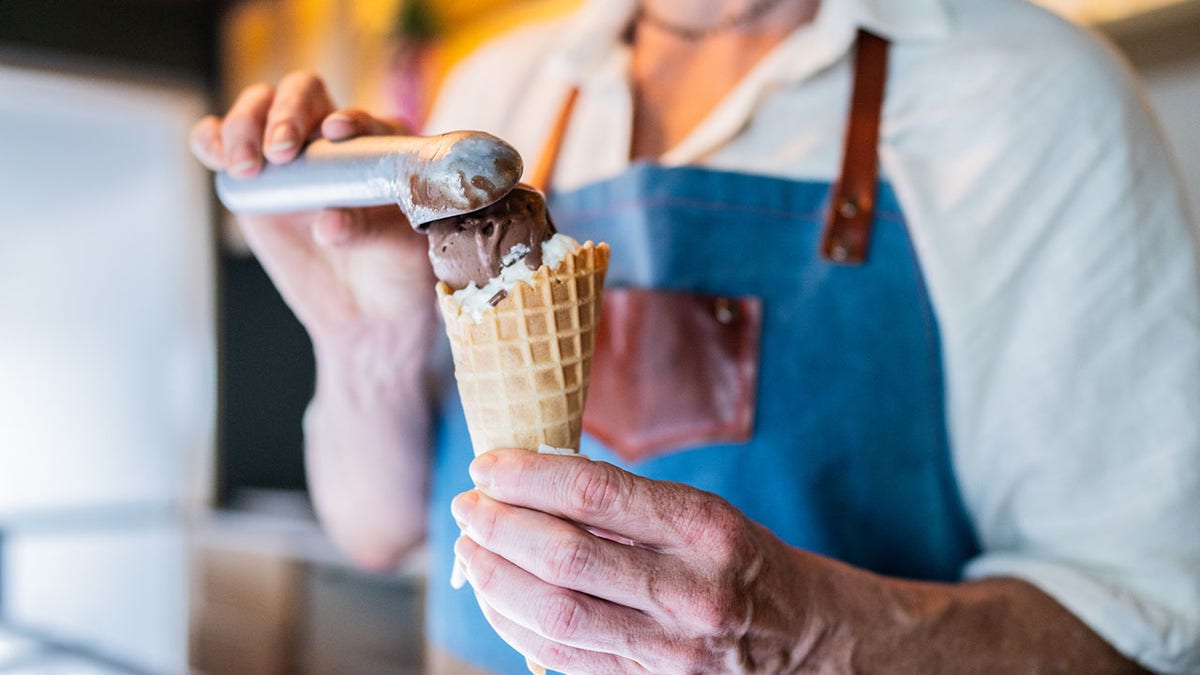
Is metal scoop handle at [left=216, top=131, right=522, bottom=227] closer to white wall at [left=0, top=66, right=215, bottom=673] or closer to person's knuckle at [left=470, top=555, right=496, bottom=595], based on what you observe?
person's knuckle at [left=470, top=555, right=496, bottom=595]

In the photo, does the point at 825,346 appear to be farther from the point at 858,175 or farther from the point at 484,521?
the point at 484,521

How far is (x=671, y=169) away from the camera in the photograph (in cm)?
88

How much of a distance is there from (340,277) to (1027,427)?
60cm

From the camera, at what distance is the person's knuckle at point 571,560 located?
1.58ft

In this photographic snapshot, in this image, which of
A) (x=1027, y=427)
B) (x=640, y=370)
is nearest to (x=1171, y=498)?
(x=1027, y=427)

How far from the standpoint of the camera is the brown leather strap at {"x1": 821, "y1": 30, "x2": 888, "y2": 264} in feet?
2.92

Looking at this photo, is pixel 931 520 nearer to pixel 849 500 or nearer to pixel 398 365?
pixel 849 500

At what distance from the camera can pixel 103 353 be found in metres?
3.26

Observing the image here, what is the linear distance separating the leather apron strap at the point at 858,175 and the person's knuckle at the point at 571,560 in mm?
498

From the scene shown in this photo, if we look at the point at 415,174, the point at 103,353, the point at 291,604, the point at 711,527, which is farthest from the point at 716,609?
the point at 103,353

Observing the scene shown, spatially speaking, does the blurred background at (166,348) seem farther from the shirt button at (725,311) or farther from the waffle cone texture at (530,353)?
the waffle cone texture at (530,353)

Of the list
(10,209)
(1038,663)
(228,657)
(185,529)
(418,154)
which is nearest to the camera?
(418,154)

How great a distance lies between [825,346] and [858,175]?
16cm

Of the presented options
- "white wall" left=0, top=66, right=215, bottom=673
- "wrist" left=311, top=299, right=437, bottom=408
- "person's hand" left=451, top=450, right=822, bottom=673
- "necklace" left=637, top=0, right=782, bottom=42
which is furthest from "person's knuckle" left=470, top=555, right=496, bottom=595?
"white wall" left=0, top=66, right=215, bottom=673
